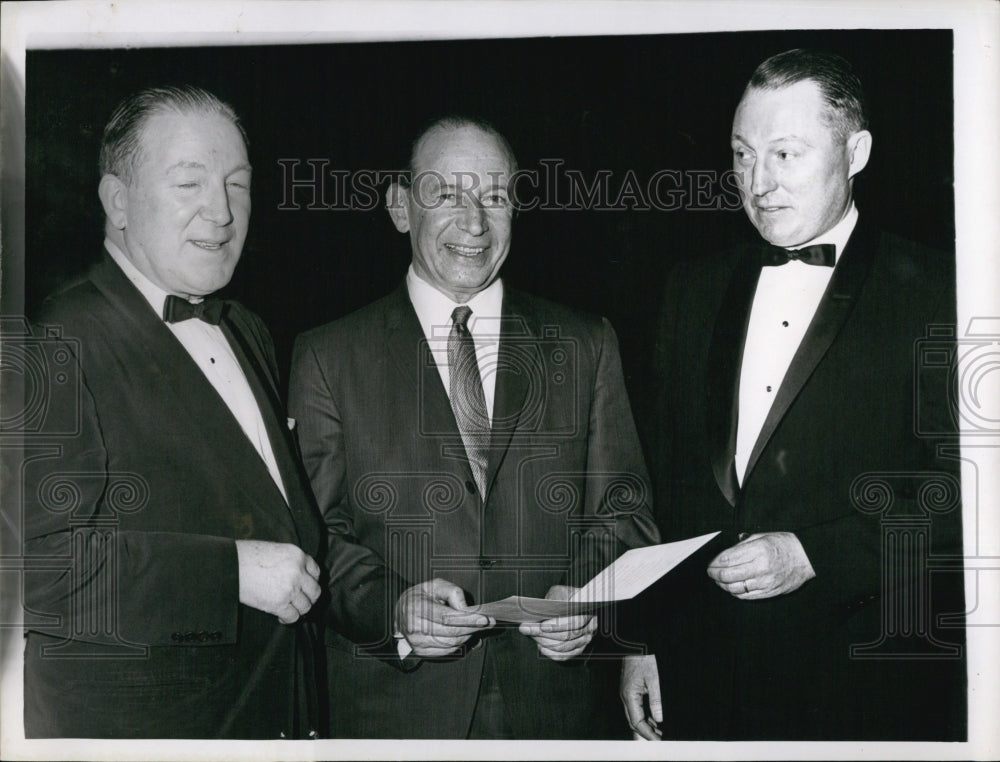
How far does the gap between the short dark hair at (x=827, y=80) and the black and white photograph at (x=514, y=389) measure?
0.02 meters

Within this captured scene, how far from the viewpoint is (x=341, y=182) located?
3.33 meters

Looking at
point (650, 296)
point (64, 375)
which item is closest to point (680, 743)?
point (650, 296)

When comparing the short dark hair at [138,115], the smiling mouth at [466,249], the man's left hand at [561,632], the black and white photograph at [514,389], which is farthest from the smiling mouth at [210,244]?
the man's left hand at [561,632]

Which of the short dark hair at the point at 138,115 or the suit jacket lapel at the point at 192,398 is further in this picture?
the short dark hair at the point at 138,115

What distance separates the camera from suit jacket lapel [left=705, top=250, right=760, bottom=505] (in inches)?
128

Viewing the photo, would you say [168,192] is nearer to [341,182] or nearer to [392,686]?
[341,182]

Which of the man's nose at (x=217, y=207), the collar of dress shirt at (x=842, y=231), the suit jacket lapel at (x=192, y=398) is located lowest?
the suit jacket lapel at (x=192, y=398)

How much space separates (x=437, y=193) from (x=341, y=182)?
1.07 feet

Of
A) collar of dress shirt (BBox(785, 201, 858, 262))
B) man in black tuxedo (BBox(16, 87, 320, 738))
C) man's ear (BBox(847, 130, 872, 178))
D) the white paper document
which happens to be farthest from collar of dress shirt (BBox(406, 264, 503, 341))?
man's ear (BBox(847, 130, 872, 178))

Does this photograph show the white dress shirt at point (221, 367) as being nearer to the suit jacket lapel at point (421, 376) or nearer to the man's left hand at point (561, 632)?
the suit jacket lapel at point (421, 376)

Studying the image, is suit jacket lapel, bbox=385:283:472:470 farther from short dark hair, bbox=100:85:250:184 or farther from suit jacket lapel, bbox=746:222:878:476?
suit jacket lapel, bbox=746:222:878:476

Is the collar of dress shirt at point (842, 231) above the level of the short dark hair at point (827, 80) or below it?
below

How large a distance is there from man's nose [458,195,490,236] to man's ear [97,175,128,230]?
42.6 inches

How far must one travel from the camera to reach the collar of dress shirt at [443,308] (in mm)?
3291
